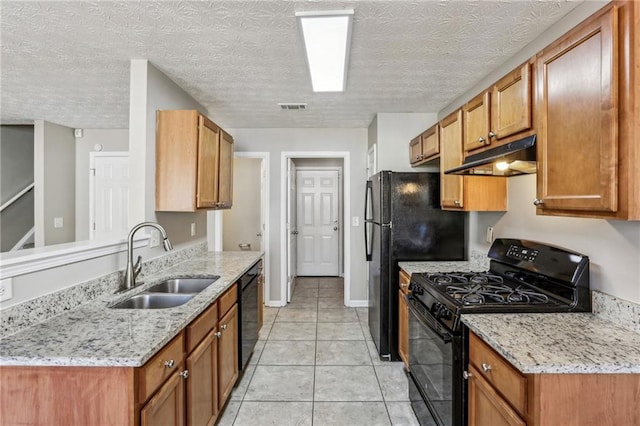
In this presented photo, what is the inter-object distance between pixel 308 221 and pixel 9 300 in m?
4.94

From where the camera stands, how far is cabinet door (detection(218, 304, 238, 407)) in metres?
1.94

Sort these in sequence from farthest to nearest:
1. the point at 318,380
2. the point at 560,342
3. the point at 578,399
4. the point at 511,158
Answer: the point at 318,380 → the point at 511,158 → the point at 560,342 → the point at 578,399

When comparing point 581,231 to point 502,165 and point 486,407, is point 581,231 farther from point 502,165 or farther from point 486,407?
point 486,407

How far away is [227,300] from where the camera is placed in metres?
2.08

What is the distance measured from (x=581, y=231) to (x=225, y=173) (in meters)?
2.74

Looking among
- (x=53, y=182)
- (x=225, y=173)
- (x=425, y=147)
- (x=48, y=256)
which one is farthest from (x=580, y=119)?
(x=53, y=182)

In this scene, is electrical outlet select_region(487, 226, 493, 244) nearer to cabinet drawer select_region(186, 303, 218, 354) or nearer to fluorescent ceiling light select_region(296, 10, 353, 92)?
fluorescent ceiling light select_region(296, 10, 353, 92)

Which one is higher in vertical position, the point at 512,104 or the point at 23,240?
the point at 512,104

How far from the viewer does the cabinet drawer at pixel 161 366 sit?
112cm

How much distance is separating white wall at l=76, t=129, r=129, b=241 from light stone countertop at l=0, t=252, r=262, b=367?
3.33m

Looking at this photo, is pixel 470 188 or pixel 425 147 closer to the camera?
pixel 470 188

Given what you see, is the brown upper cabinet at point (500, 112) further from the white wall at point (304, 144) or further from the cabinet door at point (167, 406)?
the white wall at point (304, 144)

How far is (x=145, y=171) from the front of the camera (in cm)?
230

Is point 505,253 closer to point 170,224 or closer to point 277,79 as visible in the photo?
point 277,79
